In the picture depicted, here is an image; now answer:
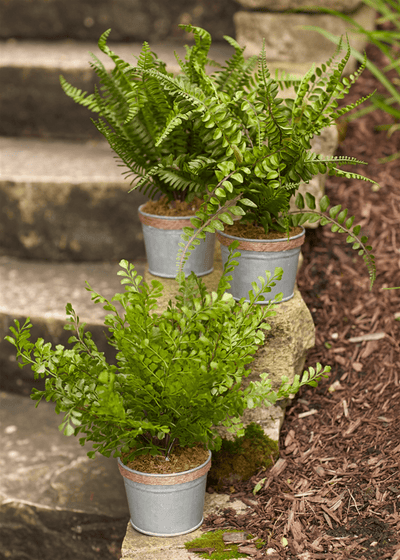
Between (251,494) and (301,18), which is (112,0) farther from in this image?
(251,494)

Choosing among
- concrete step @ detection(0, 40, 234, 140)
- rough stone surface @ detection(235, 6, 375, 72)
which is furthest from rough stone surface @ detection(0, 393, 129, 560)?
rough stone surface @ detection(235, 6, 375, 72)

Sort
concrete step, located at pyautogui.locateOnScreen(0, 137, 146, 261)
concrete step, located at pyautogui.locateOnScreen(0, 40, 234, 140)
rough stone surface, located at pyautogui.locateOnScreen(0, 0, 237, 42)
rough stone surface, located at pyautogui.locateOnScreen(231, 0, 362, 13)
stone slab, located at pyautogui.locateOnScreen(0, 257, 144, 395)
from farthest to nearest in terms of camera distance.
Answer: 1. rough stone surface, located at pyautogui.locateOnScreen(0, 0, 237, 42)
2. concrete step, located at pyautogui.locateOnScreen(0, 40, 234, 140)
3. rough stone surface, located at pyautogui.locateOnScreen(231, 0, 362, 13)
4. concrete step, located at pyautogui.locateOnScreen(0, 137, 146, 261)
5. stone slab, located at pyautogui.locateOnScreen(0, 257, 144, 395)

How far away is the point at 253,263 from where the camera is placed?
1.47m

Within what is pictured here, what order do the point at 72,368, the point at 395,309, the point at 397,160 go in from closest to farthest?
1. the point at 72,368
2. the point at 395,309
3. the point at 397,160

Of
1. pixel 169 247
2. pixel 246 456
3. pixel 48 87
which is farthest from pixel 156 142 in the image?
pixel 48 87

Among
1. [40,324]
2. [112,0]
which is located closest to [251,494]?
[40,324]

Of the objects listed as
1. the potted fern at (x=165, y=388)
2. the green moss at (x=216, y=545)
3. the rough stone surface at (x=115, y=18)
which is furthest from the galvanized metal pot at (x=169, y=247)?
the rough stone surface at (x=115, y=18)

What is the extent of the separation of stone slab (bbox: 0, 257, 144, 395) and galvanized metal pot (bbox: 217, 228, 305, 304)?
56 cm

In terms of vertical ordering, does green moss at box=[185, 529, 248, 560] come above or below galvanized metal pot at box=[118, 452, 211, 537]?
below

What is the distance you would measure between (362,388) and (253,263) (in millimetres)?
594

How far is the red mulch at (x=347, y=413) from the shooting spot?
1345 millimetres

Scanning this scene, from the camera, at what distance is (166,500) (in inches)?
52.2

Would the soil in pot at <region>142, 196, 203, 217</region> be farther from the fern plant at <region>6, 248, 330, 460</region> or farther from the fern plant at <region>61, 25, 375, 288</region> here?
the fern plant at <region>6, 248, 330, 460</region>

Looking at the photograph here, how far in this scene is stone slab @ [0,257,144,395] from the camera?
190cm
